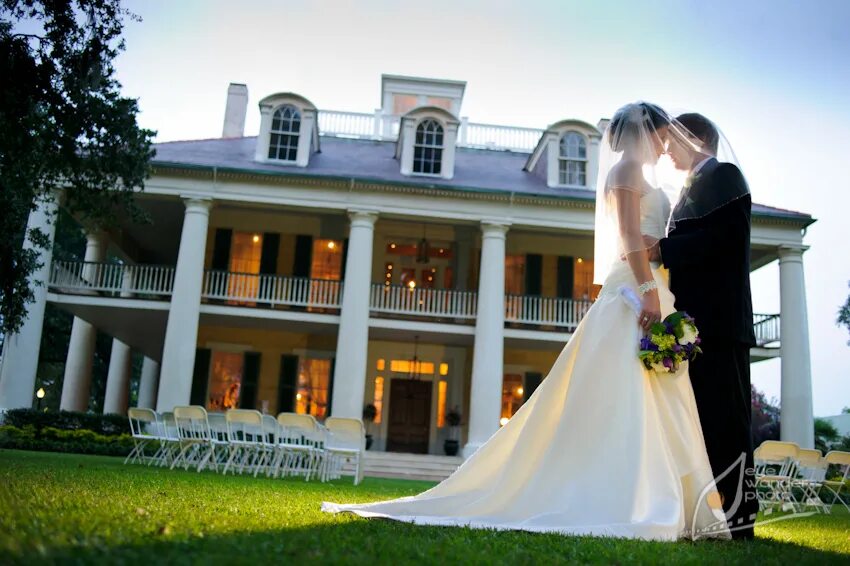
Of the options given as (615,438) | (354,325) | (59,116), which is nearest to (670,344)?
(615,438)

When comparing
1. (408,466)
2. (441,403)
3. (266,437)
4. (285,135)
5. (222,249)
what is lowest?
(408,466)

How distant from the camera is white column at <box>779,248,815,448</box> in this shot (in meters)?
18.5

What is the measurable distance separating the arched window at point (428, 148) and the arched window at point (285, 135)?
3.46 meters

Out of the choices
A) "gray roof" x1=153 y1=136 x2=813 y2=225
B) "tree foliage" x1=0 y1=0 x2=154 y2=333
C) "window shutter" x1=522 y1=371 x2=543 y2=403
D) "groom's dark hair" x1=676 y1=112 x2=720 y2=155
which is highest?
"gray roof" x1=153 y1=136 x2=813 y2=225

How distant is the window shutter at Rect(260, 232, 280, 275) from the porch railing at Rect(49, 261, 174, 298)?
2620 millimetres

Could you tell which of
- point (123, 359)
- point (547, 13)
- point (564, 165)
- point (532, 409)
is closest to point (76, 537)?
point (532, 409)

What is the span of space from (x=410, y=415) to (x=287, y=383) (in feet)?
12.7

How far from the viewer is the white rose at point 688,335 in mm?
4164

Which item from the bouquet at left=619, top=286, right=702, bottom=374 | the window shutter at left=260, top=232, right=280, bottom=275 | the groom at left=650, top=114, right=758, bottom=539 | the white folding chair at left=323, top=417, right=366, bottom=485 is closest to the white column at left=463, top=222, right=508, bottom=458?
the white folding chair at left=323, top=417, right=366, bottom=485

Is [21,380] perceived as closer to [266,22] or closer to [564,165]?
[266,22]

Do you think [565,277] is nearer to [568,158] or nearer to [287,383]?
[568,158]

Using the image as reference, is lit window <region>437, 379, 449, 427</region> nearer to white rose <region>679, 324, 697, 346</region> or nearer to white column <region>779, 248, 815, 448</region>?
white column <region>779, 248, 815, 448</region>

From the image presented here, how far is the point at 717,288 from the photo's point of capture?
14.7 feet

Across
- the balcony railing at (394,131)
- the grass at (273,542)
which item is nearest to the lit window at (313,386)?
the balcony railing at (394,131)
